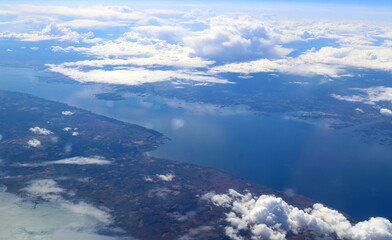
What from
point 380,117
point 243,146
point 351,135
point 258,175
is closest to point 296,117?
point 351,135

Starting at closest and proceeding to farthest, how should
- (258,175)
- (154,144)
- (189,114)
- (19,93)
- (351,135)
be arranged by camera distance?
(258,175) → (154,144) → (351,135) → (189,114) → (19,93)

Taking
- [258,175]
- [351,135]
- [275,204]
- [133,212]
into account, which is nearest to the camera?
[275,204]

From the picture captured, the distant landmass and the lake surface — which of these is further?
the lake surface

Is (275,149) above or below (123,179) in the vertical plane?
above

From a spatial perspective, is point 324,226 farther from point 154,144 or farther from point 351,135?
point 351,135

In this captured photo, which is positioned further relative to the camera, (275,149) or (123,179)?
(275,149)

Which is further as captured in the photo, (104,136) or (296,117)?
(296,117)

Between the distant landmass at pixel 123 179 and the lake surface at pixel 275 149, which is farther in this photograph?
the lake surface at pixel 275 149

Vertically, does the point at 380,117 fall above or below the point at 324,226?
above
